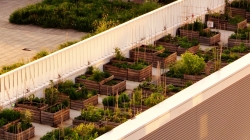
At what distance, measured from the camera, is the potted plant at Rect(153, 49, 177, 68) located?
29812mm

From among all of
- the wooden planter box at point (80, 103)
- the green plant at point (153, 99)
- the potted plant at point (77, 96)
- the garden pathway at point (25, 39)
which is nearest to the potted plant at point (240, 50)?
the green plant at point (153, 99)

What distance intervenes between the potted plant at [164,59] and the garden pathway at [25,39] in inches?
333

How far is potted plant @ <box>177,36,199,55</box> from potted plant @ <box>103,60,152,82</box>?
92.8 inches

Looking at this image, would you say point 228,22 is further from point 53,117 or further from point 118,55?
point 53,117

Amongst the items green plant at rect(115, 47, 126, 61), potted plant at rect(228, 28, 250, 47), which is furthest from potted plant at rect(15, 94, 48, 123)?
potted plant at rect(228, 28, 250, 47)

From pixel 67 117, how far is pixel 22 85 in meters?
1.45

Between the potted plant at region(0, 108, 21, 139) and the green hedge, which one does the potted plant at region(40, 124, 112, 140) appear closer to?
the potted plant at region(0, 108, 21, 139)

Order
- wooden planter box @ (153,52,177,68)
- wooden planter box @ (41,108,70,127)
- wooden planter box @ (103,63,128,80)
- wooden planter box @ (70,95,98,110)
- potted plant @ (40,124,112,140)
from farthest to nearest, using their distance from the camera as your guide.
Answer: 1. wooden planter box @ (153,52,177,68)
2. wooden planter box @ (103,63,128,80)
3. wooden planter box @ (70,95,98,110)
4. wooden planter box @ (41,108,70,127)
5. potted plant @ (40,124,112,140)

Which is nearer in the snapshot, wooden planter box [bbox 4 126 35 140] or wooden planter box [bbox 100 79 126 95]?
wooden planter box [bbox 4 126 35 140]

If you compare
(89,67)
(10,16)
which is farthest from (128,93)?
(10,16)

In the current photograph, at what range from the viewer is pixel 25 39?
137 ft

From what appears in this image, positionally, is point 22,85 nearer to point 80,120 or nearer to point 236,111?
point 80,120

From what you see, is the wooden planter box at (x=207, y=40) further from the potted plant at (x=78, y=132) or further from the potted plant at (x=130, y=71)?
the potted plant at (x=78, y=132)

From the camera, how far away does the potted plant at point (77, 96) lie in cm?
2625
